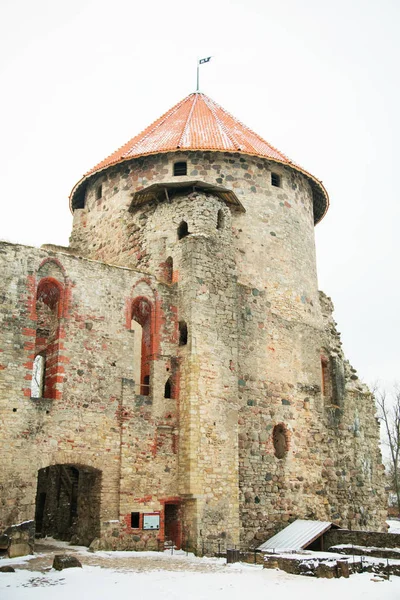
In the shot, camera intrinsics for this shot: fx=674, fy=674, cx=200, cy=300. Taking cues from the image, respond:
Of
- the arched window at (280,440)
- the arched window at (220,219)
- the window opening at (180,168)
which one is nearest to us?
the arched window at (280,440)

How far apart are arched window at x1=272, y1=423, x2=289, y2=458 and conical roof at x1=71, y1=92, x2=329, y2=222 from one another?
28.5ft

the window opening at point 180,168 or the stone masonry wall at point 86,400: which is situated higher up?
the window opening at point 180,168

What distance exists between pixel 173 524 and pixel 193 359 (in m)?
4.25

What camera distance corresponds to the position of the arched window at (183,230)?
65.8ft

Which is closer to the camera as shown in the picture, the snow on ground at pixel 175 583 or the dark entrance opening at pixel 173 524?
the snow on ground at pixel 175 583

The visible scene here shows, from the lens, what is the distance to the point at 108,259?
21938mm

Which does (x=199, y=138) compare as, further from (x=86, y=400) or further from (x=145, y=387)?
(x=86, y=400)

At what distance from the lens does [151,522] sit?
16656 millimetres

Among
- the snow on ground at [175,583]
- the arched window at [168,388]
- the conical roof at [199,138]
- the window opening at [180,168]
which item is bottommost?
the snow on ground at [175,583]

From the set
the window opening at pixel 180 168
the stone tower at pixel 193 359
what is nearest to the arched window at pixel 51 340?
the stone tower at pixel 193 359

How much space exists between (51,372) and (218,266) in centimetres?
571

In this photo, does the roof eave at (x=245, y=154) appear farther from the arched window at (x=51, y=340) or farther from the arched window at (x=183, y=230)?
the arched window at (x=51, y=340)

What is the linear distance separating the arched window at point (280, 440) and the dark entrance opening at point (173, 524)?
154 inches

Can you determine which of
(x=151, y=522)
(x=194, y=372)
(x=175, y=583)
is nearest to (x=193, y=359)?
(x=194, y=372)
